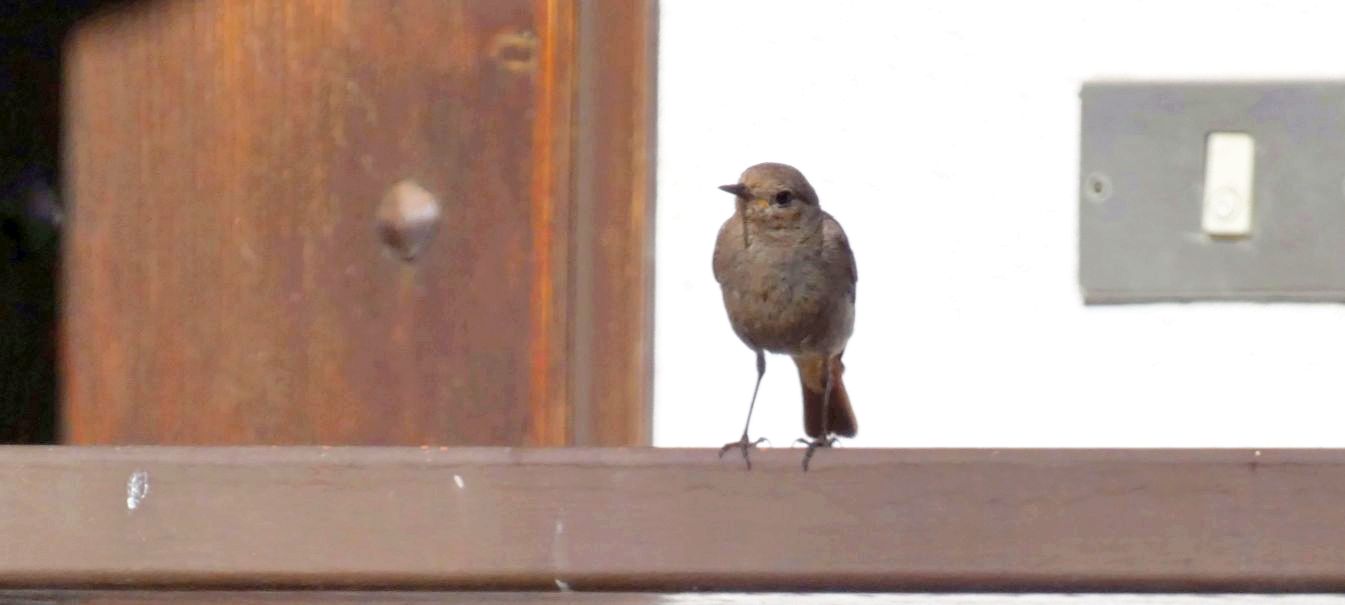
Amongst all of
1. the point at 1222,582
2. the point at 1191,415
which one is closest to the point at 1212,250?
the point at 1191,415

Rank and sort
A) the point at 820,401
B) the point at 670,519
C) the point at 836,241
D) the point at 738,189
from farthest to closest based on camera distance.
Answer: the point at 820,401, the point at 836,241, the point at 738,189, the point at 670,519

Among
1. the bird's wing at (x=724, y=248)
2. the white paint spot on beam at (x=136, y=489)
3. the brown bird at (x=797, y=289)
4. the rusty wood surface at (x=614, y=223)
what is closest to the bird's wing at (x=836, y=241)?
the brown bird at (x=797, y=289)

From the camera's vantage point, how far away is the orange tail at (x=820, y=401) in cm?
329

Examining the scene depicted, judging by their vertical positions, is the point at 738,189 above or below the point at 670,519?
above

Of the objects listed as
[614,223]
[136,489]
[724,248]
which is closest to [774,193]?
[724,248]

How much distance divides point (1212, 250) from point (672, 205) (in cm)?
81

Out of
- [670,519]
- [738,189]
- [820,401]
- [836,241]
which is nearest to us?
[670,519]

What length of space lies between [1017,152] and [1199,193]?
280 millimetres

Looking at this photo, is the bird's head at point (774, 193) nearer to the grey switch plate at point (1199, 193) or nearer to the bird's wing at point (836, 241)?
the bird's wing at point (836, 241)

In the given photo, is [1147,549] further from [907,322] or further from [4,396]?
[4,396]

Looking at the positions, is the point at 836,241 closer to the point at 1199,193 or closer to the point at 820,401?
the point at 820,401

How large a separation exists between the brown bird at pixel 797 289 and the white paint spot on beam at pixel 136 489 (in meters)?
1.31

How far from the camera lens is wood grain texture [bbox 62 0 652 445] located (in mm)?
3326

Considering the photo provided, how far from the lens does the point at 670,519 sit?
80.9 inches
